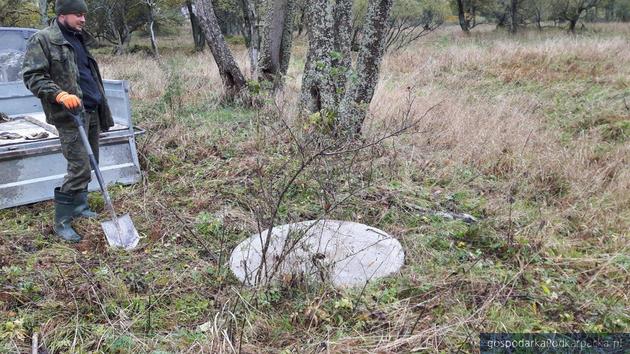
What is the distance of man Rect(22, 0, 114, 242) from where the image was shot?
3602mm

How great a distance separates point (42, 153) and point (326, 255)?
9.53ft

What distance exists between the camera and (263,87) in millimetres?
7547

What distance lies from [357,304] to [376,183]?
2.01m

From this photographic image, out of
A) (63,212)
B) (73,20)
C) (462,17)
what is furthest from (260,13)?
(63,212)

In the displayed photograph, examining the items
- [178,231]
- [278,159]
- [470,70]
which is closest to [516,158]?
[278,159]

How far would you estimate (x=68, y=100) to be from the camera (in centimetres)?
346

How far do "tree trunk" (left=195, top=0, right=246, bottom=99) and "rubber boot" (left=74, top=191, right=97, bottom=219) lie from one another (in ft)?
13.6

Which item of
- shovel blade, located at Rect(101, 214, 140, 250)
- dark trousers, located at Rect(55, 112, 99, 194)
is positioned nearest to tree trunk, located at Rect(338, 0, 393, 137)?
shovel blade, located at Rect(101, 214, 140, 250)

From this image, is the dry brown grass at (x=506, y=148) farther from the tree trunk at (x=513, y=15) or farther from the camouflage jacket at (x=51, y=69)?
the tree trunk at (x=513, y=15)

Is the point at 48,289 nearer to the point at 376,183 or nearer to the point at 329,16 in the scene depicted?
the point at 376,183

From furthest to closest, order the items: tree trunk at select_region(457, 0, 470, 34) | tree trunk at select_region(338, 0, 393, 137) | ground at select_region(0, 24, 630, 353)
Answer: tree trunk at select_region(457, 0, 470, 34)
tree trunk at select_region(338, 0, 393, 137)
ground at select_region(0, 24, 630, 353)

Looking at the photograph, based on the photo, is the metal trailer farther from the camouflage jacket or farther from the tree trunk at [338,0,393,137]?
the tree trunk at [338,0,393,137]

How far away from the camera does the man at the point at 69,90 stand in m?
3.60

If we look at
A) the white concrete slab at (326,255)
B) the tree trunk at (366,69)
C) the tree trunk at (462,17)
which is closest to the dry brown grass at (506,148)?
the white concrete slab at (326,255)
